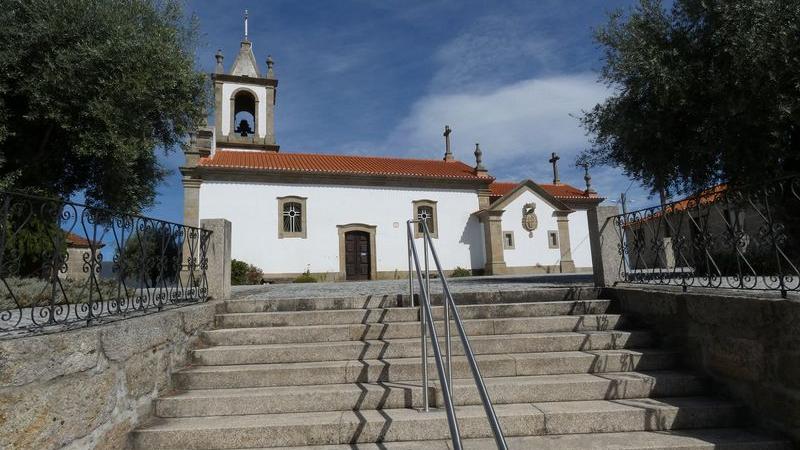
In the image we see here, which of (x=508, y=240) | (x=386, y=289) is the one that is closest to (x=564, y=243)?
(x=508, y=240)

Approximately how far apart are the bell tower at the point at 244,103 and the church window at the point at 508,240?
39.7 ft

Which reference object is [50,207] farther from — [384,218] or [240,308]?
[384,218]

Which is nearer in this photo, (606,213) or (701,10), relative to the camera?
(606,213)

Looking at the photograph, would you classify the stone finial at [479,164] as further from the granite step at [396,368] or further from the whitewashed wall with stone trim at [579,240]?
the granite step at [396,368]

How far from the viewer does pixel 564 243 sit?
21.2 meters

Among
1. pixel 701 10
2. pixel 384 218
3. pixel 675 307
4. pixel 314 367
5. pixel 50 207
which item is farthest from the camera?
pixel 384 218

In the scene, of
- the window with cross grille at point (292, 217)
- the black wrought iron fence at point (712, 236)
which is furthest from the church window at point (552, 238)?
the black wrought iron fence at point (712, 236)

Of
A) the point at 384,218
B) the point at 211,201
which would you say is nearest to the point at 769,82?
the point at 384,218

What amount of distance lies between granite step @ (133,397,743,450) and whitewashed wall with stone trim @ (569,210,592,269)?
19.0 meters

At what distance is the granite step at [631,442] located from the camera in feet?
9.62

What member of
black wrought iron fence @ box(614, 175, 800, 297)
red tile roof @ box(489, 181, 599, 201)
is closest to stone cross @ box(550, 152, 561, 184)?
red tile roof @ box(489, 181, 599, 201)

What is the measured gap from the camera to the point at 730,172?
312 inches

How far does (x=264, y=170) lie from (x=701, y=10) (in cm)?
1515

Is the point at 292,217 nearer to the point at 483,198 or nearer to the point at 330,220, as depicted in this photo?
the point at 330,220
